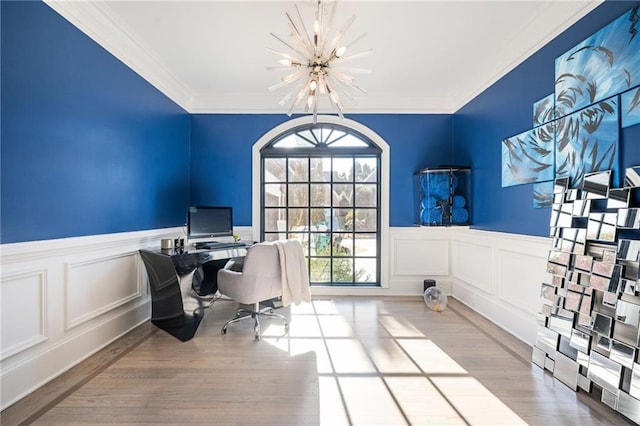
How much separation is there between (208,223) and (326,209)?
1.63 meters

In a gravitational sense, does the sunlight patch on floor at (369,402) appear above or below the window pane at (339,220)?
below

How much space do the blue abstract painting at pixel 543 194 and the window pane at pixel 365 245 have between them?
2.06 m

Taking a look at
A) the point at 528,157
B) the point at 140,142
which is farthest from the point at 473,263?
the point at 140,142

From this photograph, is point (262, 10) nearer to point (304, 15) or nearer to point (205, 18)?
point (304, 15)

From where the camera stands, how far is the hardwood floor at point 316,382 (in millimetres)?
1686

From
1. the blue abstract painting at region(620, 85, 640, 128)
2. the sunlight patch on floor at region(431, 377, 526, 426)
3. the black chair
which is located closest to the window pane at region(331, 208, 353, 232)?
the black chair

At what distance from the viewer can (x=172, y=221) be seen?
11.7 ft

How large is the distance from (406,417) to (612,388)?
1220mm

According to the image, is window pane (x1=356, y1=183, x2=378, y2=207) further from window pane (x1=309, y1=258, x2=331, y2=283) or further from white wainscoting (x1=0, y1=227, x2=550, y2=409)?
window pane (x1=309, y1=258, x2=331, y2=283)

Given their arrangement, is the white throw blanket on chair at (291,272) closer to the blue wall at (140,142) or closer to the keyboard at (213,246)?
the keyboard at (213,246)

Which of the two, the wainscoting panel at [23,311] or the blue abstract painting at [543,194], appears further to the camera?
the blue abstract painting at [543,194]

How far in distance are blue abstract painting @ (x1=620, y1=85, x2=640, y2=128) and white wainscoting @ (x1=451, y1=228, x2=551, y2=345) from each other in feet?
3.29

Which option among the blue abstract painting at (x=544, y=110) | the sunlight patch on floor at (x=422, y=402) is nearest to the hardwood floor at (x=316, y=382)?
the sunlight patch on floor at (x=422, y=402)

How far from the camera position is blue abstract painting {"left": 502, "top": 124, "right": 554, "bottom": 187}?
239cm
